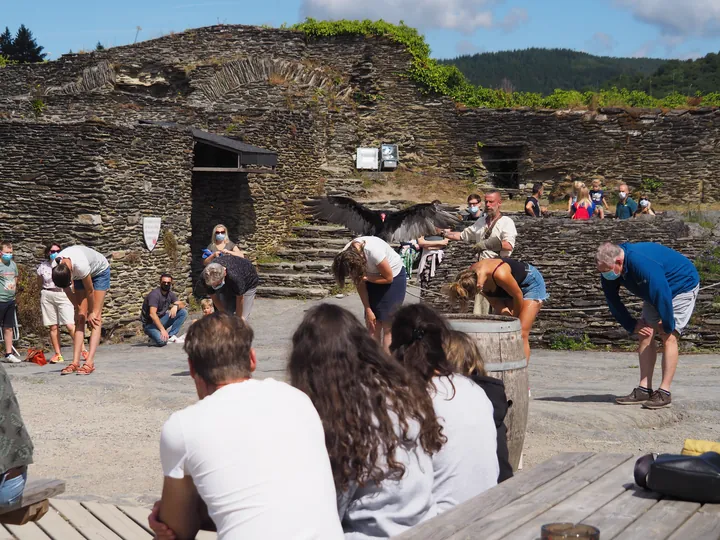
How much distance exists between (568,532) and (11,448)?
2.28 metres

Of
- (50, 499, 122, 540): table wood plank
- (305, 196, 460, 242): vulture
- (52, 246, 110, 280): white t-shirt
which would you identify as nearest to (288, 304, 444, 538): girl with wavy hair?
(50, 499, 122, 540): table wood plank

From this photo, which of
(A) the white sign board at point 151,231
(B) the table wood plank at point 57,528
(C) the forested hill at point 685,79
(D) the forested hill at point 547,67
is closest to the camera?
(B) the table wood plank at point 57,528

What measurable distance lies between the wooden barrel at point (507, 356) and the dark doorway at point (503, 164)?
20802mm

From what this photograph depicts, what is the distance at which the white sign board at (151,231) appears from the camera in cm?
1750

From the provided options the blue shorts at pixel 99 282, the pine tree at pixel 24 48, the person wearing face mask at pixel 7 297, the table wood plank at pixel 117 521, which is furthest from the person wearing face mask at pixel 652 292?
the pine tree at pixel 24 48

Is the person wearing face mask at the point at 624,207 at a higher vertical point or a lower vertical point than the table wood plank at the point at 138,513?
higher

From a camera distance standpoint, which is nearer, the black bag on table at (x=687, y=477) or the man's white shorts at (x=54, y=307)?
the black bag on table at (x=687, y=477)

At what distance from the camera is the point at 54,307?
13.2 metres

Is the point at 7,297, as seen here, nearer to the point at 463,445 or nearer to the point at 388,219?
the point at 388,219

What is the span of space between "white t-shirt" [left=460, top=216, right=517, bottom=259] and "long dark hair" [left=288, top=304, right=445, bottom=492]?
564cm

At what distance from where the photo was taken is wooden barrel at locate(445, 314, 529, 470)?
18.2 feet

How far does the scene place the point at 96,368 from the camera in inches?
455

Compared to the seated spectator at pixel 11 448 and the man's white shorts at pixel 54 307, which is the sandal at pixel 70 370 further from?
the seated spectator at pixel 11 448

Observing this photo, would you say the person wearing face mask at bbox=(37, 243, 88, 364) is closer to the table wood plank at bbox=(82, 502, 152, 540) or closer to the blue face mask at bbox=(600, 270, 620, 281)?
the table wood plank at bbox=(82, 502, 152, 540)
